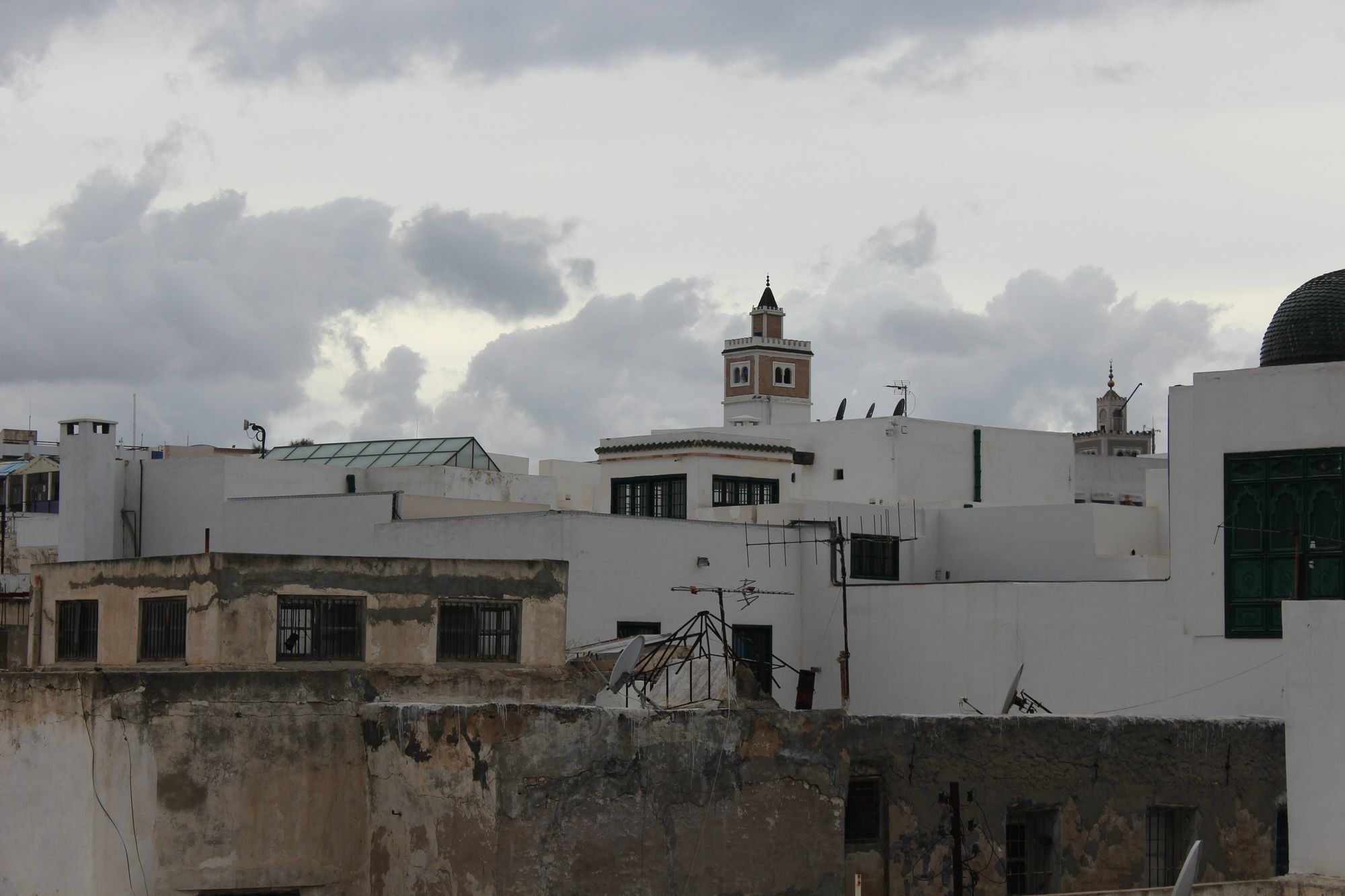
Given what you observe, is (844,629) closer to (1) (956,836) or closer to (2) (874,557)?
(2) (874,557)

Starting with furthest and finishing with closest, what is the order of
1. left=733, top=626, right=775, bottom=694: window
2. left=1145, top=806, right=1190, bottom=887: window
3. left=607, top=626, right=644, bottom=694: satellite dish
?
left=733, top=626, right=775, bottom=694: window < left=1145, top=806, right=1190, bottom=887: window < left=607, top=626, right=644, bottom=694: satellite dish

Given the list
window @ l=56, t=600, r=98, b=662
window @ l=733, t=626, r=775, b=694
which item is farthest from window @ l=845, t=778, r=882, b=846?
window @ l=733, t=626, r=775, b=694

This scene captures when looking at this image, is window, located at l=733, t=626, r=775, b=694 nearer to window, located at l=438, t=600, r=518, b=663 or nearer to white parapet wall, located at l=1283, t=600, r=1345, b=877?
window, located at l=438, t=600, r=518, b=663

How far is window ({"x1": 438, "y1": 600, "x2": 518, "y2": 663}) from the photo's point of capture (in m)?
21.4

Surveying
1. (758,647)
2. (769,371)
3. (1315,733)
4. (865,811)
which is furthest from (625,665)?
(769,371)

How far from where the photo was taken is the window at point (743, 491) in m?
40.2

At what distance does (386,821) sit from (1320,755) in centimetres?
858

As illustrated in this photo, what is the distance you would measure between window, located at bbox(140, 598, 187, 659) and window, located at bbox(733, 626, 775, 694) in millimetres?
11833

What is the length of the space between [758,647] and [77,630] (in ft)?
A: 43.6

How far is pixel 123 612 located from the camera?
2123 centimetres

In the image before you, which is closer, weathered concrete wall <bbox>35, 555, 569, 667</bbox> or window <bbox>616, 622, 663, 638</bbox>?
weathered concrete wall <bbox>35, 555, 569, 667</bbox>

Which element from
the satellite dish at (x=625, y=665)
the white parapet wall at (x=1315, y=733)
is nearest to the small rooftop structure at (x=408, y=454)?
the satellite dish at (x=625, y=665)

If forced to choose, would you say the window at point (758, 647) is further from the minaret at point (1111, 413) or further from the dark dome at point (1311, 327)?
the minaret at point (1111, 413)

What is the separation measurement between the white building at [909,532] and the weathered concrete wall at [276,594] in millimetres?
7930
